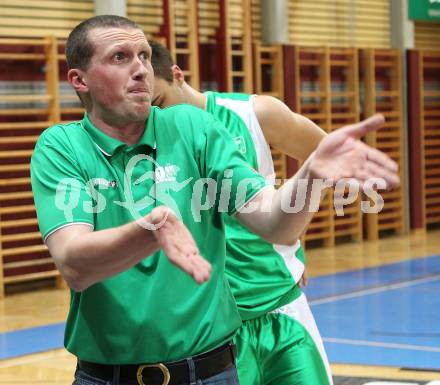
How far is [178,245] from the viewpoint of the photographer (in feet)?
6.56

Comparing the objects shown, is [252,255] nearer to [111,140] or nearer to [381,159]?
[111,140]

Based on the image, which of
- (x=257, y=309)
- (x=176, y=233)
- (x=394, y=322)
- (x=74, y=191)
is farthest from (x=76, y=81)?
(x=394, y=322)

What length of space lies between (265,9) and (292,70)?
90cm

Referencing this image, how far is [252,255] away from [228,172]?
3.75 ft

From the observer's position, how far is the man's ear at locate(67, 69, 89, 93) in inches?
100

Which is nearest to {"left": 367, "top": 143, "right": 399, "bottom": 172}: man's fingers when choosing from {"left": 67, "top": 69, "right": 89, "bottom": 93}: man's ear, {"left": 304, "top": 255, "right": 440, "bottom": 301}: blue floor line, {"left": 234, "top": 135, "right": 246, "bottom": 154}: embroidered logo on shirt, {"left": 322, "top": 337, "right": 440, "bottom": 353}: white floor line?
{"left": 67, "top": 69, "right": 89, "bottom": 93}: man's ear

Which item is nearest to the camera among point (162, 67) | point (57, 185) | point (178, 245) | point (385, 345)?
point (178, 245)

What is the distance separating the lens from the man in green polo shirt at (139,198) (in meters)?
2.44

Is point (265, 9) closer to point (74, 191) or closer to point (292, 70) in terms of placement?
point (292, 70)

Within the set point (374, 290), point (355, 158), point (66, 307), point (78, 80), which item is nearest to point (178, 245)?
point (355, 158)

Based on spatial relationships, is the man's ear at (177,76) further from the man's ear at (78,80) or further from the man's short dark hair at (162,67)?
the man's ear at (78,80)

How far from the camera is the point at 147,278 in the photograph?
8.04 ft

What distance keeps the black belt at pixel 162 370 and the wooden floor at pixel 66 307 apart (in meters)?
3.43

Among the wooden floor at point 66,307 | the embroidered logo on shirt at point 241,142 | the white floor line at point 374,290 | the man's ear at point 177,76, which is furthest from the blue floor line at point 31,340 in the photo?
the embroidered logo on shirt at point 241,142
